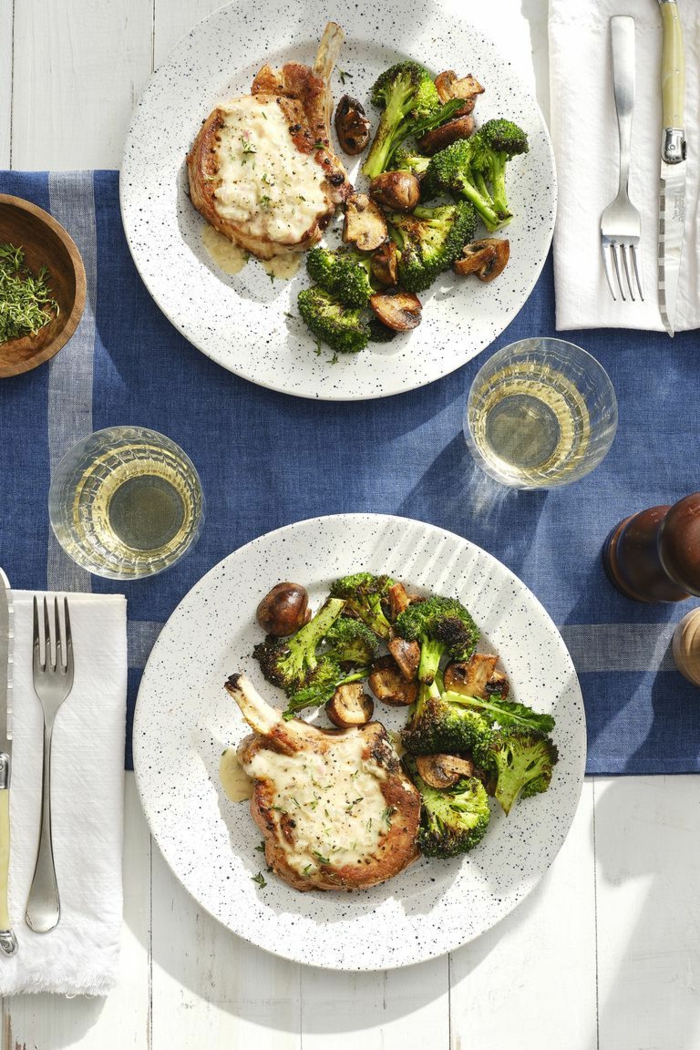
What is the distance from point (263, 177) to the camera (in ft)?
8.16

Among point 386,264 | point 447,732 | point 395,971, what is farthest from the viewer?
point 395,971

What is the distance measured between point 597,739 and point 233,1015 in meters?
1.29

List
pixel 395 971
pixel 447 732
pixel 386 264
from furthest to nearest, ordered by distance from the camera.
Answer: pixel 395 971, pixel 386 264, pixel 447 732

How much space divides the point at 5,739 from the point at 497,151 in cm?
208

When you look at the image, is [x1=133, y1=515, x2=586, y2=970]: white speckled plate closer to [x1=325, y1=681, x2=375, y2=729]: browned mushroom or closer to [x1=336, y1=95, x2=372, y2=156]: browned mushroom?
[x1=325, y1=681, x2=375, y2=729]: browned mushroom

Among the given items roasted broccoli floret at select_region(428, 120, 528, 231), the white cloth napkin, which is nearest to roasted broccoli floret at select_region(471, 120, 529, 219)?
roasted broccoli floret at select_region(428, 120, 528, 231)

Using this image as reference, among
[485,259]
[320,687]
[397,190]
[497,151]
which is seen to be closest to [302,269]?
[397,190]

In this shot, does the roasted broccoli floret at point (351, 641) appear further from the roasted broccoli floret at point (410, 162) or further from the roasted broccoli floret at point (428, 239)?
the roasted broccoli floret at point (410, 162)

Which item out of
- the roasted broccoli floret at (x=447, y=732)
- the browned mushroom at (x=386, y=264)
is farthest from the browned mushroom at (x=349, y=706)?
the browned mushroom at (x=386, y=264)

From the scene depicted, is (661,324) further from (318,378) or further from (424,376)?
(318,378)

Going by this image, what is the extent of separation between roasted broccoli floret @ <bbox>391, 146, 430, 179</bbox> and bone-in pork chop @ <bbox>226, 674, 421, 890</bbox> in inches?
58.7

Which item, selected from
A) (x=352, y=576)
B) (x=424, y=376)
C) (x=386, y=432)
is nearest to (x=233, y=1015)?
(x=352, y=576)

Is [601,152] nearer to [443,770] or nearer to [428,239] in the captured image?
[428,239]

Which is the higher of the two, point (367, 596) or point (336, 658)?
point (367, 596)
